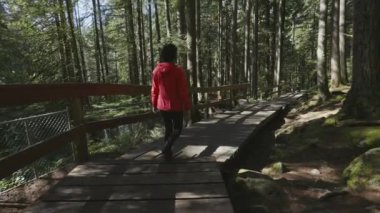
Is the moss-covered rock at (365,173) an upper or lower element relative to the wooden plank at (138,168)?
lower

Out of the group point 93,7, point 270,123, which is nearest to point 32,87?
point 270,123

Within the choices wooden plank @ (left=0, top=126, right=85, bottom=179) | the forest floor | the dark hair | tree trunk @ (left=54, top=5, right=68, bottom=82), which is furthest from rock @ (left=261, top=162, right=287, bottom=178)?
tree trunk @ (left=54, top=5, right=68, bottom=82)

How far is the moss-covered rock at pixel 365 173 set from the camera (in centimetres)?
561

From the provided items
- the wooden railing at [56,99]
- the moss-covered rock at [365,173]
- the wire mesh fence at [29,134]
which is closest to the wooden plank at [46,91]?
the wooden railing at [56,99]

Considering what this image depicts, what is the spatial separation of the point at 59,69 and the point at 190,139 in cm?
1580

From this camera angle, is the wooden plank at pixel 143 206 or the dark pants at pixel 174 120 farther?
the dark pants at pixel 174 120

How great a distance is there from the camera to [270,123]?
14.6 metres

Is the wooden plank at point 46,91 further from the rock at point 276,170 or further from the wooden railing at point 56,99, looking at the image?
the rock at point 276,170

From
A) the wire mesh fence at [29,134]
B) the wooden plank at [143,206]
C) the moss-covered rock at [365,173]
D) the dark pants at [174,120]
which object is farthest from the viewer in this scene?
the wire mesh fence at [29,134]

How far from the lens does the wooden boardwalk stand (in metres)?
4.28

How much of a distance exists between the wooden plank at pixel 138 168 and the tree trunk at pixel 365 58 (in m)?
4.73

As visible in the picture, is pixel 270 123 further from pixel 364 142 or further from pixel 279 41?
pixel 279 41

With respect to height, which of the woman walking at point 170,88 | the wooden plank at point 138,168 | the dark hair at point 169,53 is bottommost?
the wooden plank at point 138,168

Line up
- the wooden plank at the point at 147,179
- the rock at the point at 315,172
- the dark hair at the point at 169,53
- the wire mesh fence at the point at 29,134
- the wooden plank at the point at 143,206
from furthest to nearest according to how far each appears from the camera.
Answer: the wire mesh fence at the point at 29,134, the rock at the point at 315,172, the dark hair at the point at 169,53, the wooden plank at the point at 147,179, the wooden plank at the point at 143,206
